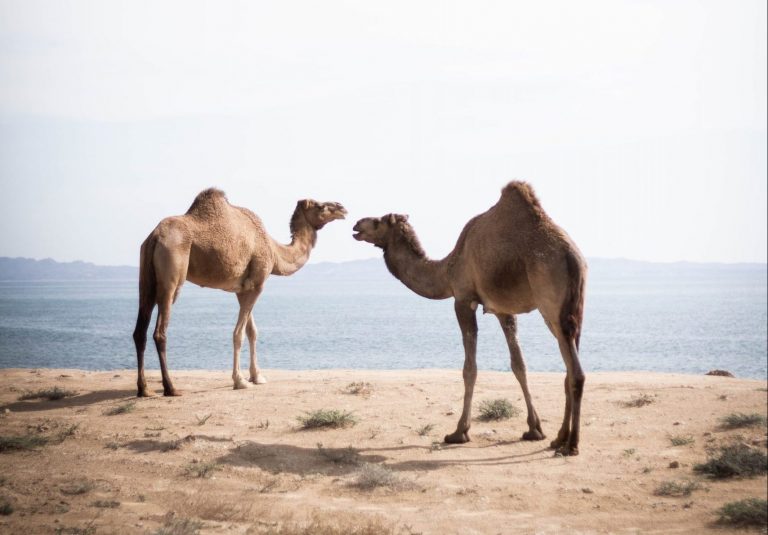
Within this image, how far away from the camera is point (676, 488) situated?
7578mm

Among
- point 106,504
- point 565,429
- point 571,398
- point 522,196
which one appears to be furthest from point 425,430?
point 106,504

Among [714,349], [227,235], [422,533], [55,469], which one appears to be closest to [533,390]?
[227,235]

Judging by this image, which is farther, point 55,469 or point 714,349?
point 714,349

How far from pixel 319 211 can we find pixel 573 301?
834 cm

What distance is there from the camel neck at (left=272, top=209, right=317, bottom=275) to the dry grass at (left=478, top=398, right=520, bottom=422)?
17.8ft

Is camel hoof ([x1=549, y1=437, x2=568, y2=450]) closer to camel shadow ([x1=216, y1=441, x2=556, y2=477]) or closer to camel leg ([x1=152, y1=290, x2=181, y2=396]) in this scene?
camel shadow ([x1=216, y1=441, x2=556, y2=477])

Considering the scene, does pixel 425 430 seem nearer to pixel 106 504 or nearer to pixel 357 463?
pixel 357 463

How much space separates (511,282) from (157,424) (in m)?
5.47

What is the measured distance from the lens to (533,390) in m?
13.7

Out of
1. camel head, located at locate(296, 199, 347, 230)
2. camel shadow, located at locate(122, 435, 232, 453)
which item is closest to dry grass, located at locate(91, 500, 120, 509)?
camel shadow, located at locate(122, 435, 232, 453)

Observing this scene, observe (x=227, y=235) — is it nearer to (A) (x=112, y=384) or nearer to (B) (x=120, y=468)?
(A) (x=112, y=384)

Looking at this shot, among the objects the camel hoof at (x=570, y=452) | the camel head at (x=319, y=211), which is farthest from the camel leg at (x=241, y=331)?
the camel hoof at (x=570, y=452)

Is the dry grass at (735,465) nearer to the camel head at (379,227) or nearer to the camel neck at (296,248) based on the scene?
the camel head at (379,227)

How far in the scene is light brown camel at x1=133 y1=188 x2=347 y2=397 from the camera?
12.4 meters
